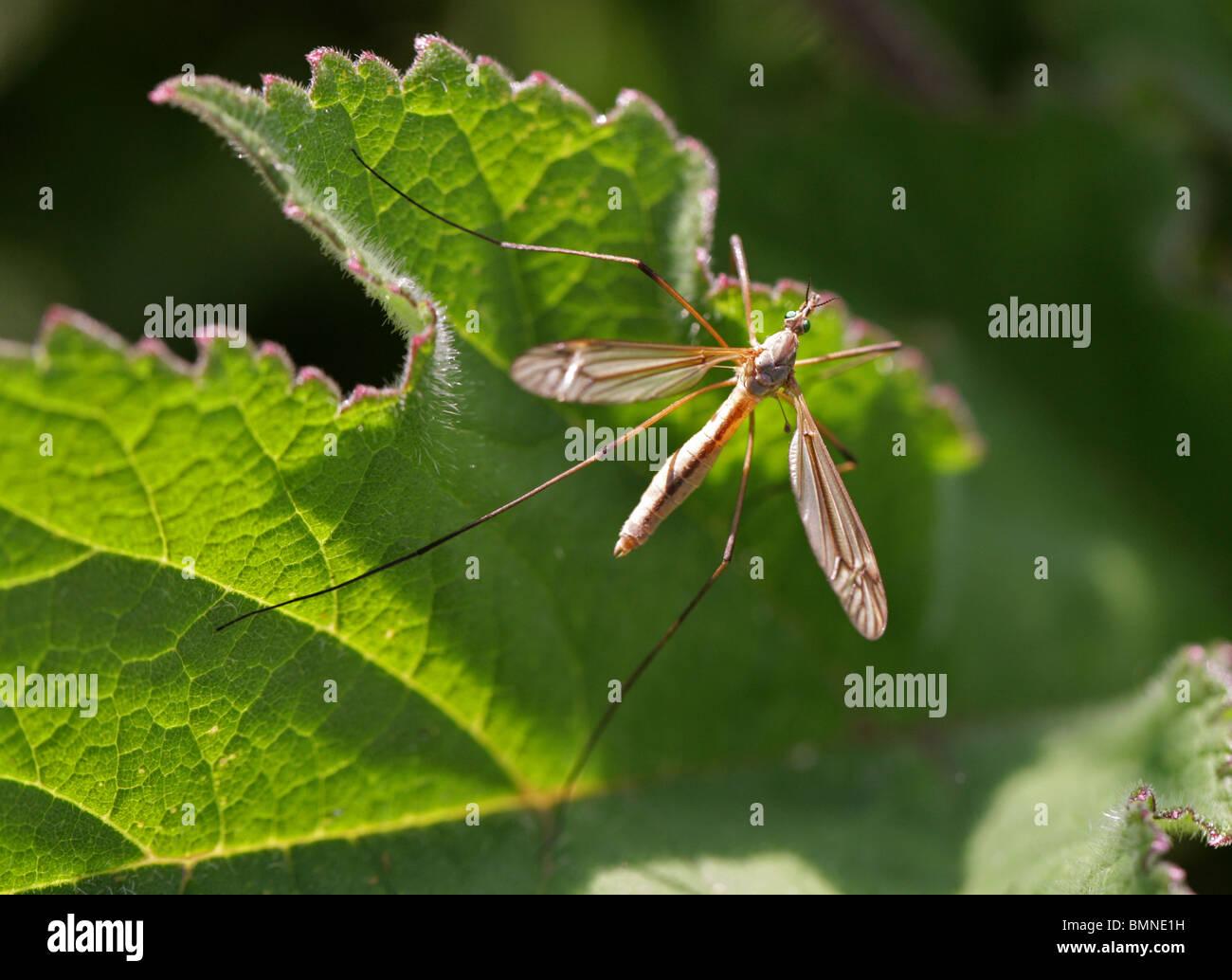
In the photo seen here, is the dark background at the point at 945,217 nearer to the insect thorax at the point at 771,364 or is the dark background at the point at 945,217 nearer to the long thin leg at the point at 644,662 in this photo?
the insect thorax at the point at 771,364

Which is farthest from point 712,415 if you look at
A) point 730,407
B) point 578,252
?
point 578,252

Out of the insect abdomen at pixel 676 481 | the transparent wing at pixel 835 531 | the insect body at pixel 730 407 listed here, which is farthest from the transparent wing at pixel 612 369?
the transparent wing at pixel 835 531

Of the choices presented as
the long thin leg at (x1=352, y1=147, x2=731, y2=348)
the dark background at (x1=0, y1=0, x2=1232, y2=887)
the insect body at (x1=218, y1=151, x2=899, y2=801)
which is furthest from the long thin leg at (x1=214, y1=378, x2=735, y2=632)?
the dark background at (x1=0, y1=0, x2=1232, y2=887)

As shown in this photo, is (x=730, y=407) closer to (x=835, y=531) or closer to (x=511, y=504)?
(x=835, y=531)

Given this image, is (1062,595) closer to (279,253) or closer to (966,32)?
(966,32)

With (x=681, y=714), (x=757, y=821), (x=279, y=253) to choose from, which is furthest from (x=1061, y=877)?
(x=279, y=253)

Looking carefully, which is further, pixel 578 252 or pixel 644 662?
pixel 644 662

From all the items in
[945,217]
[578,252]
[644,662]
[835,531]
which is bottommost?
[644,662]
